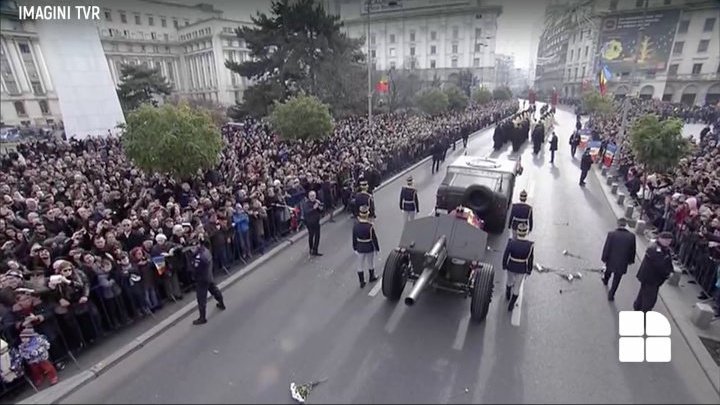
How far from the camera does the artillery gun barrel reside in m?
6.14

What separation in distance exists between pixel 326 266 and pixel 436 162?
11306 millimetres

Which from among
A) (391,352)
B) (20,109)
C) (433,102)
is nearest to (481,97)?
(433,102)

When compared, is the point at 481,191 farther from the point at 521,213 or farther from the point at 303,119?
the point at 303,119

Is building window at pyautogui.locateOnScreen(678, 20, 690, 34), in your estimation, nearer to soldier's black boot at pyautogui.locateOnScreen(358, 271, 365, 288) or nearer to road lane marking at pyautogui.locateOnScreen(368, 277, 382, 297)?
road lane marking at pyautogui.locateOnScreen(368, 277, 382, 297)

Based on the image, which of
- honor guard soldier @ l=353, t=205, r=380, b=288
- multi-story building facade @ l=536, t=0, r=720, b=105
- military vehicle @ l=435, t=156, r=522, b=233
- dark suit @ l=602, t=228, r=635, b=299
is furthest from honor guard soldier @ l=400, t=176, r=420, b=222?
multi-story building facade @ l=536, t=0, r=720, b=105

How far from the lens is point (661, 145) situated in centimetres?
1129

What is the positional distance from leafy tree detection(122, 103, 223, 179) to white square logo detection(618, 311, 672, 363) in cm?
1081

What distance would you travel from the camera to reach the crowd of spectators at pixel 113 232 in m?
5.73

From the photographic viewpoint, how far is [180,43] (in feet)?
243

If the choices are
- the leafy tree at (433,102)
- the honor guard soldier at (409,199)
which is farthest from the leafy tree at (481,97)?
the honor guard soldier at (409,199)

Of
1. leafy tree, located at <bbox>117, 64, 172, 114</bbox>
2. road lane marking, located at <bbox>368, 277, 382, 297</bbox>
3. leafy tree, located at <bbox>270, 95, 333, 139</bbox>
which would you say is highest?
leafy tree, located at <bbox>117, 64, 172, 114</bbox>

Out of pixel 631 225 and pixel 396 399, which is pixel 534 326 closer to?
pixel 396 399

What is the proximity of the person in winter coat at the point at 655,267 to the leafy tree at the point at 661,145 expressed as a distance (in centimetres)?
640

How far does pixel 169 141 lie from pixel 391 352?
8.38m
